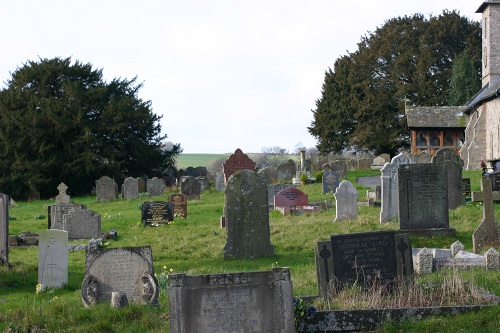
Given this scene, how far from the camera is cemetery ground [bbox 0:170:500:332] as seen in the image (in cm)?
997

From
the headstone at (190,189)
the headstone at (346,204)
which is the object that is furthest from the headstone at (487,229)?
the headstone at (190,189)

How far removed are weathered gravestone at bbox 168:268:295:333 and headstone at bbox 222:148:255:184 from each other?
68.2ft

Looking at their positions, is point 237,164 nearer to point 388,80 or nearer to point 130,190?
point 130,190

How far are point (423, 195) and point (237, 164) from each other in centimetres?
1318

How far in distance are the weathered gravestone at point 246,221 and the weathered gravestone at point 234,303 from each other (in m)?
7.79

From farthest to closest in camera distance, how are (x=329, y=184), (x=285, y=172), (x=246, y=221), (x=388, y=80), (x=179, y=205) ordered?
1. (x=388, y=80)
2. (x=285, y=172)
3. (x=329, y=184)
4. (x=179, y=205)
5. (x=246, y=221)

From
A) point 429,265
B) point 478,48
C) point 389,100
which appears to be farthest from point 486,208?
point 478,48

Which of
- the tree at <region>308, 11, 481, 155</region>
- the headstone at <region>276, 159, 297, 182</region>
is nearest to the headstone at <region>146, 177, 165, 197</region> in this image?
the headstone at <region>276, 159, 297, 182</region>

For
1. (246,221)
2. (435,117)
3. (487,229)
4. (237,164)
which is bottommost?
(487,229)

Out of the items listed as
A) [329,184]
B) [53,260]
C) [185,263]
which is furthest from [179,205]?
[53,260]

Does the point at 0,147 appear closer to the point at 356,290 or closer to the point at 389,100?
the point at 389,100

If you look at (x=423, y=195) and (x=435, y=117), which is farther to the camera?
(x=435, y=117)

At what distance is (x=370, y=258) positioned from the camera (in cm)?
1097

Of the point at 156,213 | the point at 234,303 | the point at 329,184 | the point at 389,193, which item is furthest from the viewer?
the point at 329,184
